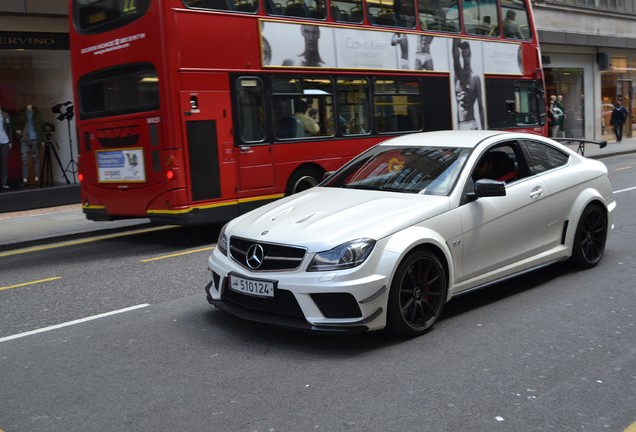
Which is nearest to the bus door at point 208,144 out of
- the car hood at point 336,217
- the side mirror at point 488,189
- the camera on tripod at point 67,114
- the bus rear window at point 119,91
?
the bus rear window at point 119,91

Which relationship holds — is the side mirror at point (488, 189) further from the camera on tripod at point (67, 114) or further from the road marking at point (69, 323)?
the camera on tripod at point (67, 114)

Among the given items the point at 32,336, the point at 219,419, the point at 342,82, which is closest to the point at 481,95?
the point at 342,82

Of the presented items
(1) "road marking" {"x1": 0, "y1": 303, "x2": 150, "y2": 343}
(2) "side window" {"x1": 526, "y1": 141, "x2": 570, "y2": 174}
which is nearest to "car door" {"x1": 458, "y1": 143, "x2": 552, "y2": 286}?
(2) "side window" {"x1": 526, "y1": 141, "x2": 570, "y2": 174}

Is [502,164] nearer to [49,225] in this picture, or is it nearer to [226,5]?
[226,5]

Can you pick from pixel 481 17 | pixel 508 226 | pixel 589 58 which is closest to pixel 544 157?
pixel 508 226

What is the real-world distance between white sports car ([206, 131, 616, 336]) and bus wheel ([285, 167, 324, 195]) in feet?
14.2

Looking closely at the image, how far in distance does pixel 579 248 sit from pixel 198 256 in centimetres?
468

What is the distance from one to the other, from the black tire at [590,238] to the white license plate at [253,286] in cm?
346

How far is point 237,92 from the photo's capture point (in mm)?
10711

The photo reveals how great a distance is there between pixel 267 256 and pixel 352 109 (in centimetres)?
732

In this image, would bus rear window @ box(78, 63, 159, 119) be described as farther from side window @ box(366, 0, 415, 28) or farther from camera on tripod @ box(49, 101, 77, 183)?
camera on tripod @ box(49, 101, 77, 183)

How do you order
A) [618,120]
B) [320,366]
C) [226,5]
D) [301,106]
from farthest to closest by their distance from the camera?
[618,120] < [301,106] < [226,5] < [320,366]

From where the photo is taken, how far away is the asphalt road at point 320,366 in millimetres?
4207

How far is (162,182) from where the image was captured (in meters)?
10.2
